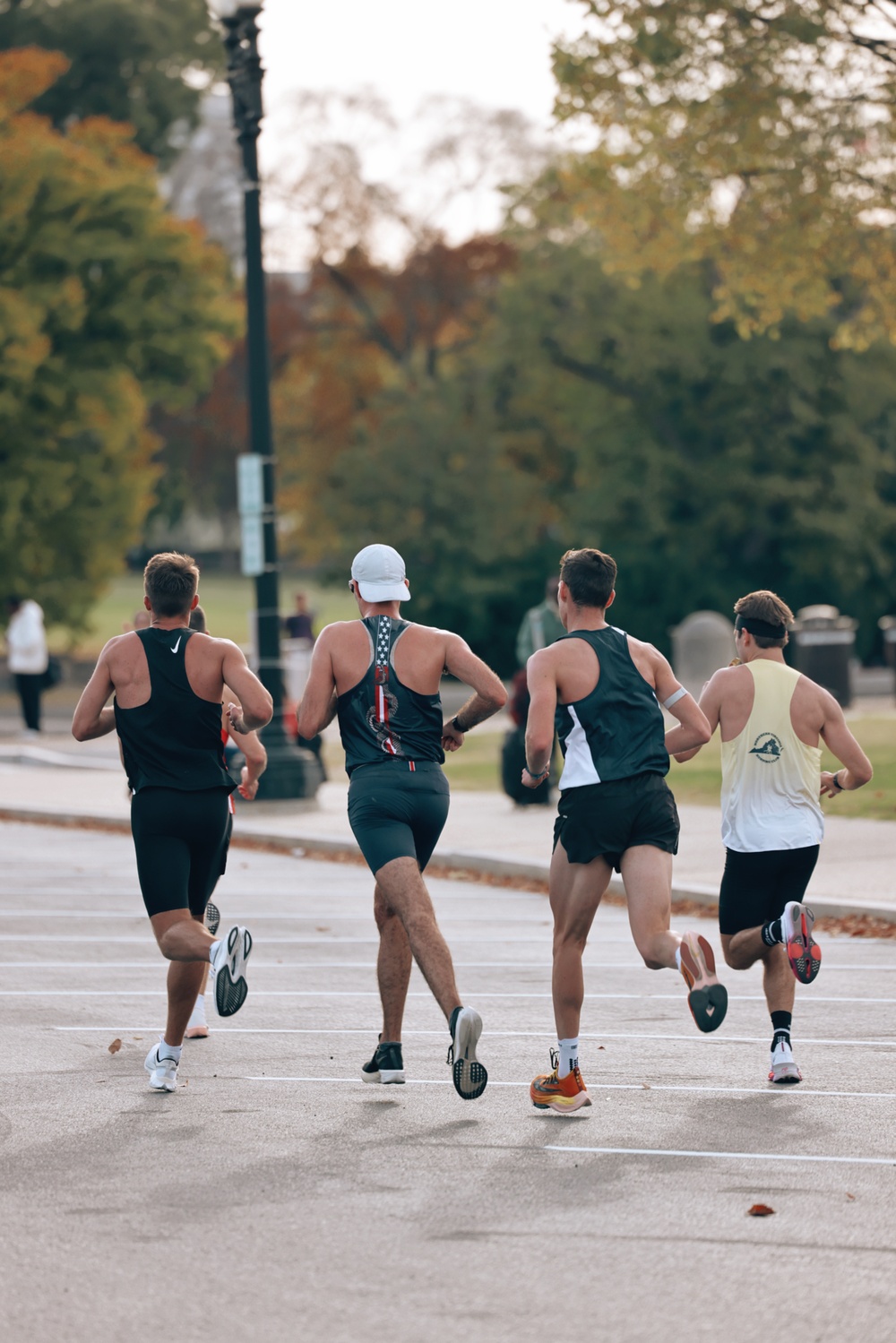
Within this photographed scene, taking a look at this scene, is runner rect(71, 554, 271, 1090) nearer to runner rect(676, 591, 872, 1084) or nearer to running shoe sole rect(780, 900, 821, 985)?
runner rect(676, 591, 872, 1084)

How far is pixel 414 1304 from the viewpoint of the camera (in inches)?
182

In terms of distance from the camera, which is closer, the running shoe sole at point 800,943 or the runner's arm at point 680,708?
the runner's arm at point 680,708

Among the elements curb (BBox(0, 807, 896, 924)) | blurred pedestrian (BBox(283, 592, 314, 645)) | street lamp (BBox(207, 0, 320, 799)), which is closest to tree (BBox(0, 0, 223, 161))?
blurred pedestrian (BBox(283, 592, 314, 645))

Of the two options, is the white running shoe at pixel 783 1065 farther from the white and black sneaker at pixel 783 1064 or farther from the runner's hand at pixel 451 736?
the runner's hand at pixel 451 736

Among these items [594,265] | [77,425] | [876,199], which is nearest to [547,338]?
[594,265]

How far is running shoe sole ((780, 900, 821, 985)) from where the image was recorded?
7008 millimetres

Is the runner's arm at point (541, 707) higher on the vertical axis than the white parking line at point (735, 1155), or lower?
higher

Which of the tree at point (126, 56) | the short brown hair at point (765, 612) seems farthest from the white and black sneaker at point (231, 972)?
the tree at point (126, 56)

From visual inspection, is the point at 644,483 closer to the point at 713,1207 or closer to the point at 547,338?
the point at 547,338

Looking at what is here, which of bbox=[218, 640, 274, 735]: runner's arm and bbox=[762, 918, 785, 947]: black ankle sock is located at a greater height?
bbox=[218, 640, 274, 735]: runner's arm

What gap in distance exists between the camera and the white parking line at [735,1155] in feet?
19.5

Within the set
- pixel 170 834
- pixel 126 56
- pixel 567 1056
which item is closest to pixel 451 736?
pixel 170 834

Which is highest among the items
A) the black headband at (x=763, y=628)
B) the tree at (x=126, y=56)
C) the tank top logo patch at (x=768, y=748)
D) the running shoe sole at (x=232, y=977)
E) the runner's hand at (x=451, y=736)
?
the tree at (x=126, y=56)

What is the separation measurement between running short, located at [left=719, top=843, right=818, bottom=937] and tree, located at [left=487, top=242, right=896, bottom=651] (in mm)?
33472
